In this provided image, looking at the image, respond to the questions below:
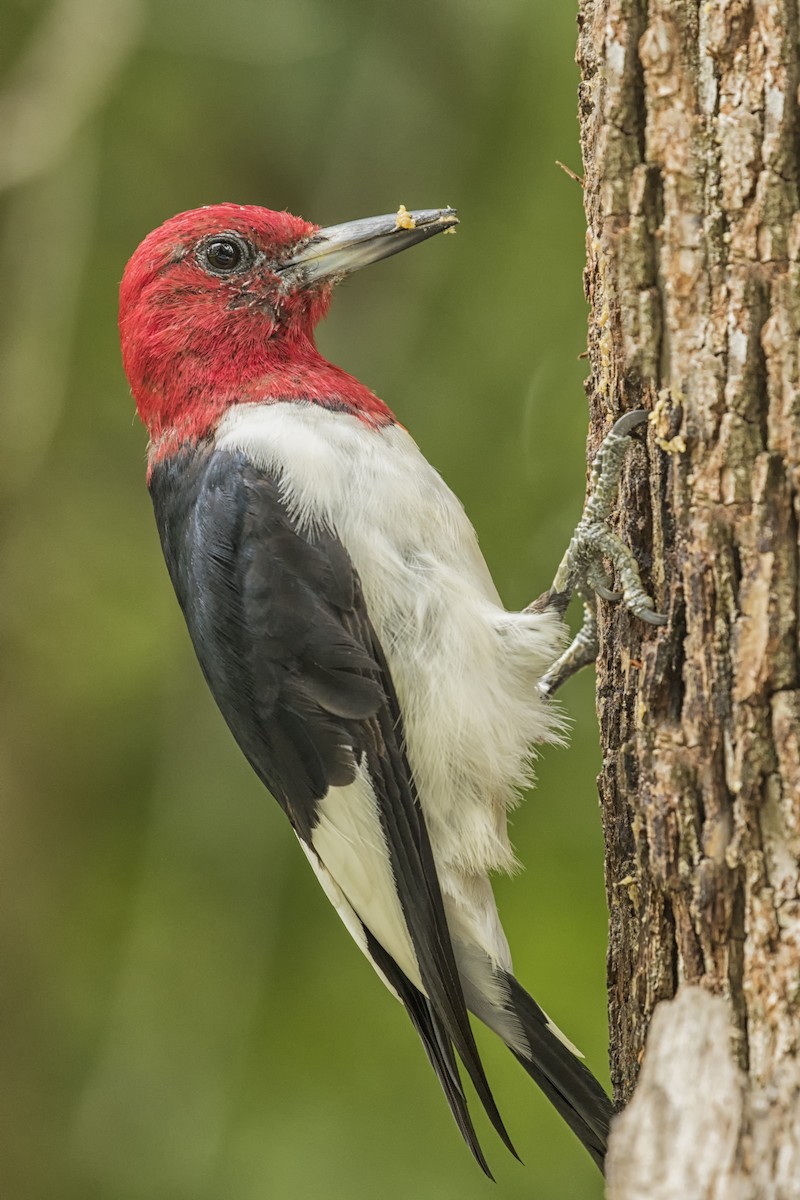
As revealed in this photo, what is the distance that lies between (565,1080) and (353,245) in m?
1.91

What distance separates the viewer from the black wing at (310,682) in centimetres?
261

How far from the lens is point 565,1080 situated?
2.60 m

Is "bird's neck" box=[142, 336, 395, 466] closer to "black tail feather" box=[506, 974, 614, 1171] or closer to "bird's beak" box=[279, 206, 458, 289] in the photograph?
"bird's beak" box=[279, 206, 458, 289]

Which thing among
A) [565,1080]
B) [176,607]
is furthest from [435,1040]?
[176,607]

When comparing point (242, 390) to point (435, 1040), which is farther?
point (242, 390)

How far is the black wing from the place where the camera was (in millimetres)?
2609

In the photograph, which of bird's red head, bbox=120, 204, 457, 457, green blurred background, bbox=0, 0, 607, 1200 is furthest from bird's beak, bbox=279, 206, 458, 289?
green blurred background, bbox=0, 0, 607, 1200

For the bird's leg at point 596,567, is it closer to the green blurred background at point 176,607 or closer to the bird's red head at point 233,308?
the bird's red head at point 233,308

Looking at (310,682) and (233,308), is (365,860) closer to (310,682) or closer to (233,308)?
(310,682)

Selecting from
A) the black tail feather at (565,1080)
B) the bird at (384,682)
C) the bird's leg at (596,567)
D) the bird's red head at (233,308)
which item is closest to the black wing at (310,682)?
the bird at (384,682)

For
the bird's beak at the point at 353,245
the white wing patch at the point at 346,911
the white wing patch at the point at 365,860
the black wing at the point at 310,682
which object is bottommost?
the white wing patch at the point at 346,911

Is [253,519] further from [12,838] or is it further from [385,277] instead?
[12,838]

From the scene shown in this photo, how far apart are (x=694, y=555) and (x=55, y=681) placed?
306cm

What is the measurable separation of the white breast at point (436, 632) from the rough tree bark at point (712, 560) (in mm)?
565
